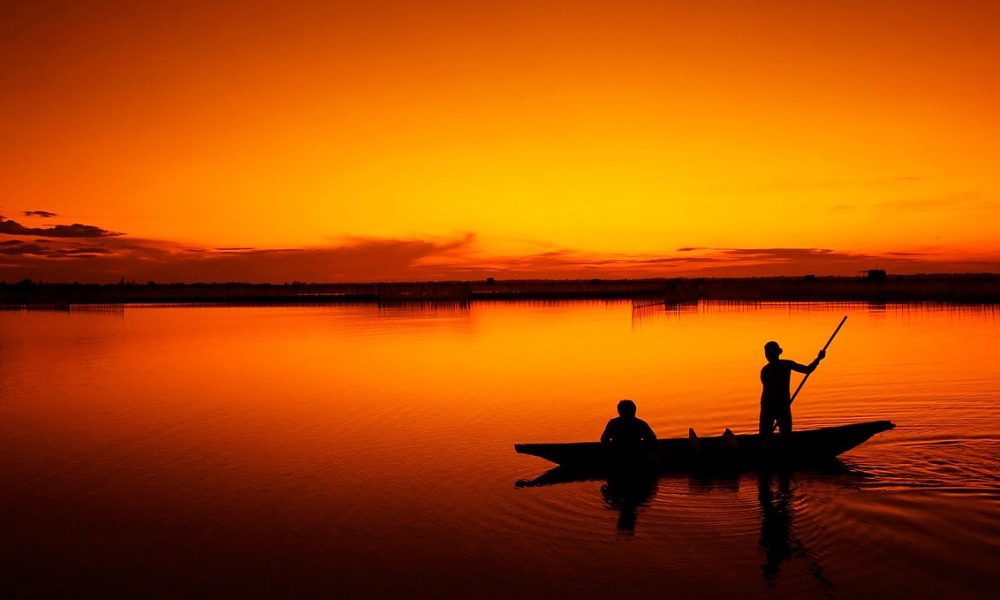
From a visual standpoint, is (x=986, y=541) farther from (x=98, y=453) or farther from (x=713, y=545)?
(x=98, y=453)

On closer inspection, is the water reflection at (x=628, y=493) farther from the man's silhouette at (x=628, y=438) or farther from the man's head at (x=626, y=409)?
the man's head at (x=626, y=409)

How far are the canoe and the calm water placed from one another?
401 millimetres

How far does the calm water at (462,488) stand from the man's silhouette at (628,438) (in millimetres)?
593

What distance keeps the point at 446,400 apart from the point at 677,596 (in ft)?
39.0

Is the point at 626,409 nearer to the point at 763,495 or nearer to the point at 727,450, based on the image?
the point at 727,450

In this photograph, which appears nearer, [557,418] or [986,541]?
[986,541]

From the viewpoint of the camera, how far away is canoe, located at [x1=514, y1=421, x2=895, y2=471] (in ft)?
37.1

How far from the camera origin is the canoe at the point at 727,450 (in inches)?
446

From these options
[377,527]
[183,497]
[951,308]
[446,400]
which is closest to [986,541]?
[377,527]

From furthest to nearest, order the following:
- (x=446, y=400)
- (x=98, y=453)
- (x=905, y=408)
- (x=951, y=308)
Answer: (x=951, y=308)
(x=446, y=400)
(x=905, y=408)
(x=98, y=453)

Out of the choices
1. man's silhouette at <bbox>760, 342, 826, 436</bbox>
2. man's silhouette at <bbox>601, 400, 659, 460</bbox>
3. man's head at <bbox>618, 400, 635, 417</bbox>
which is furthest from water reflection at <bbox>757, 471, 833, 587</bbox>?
man's head at <bbox>618, 400, 635, 417</bbox>

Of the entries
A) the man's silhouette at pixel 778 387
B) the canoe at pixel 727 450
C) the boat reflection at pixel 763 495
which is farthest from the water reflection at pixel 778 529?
the man's silhouette at pixel 778 387

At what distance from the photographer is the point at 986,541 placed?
8.34m

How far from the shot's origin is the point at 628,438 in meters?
11.0
